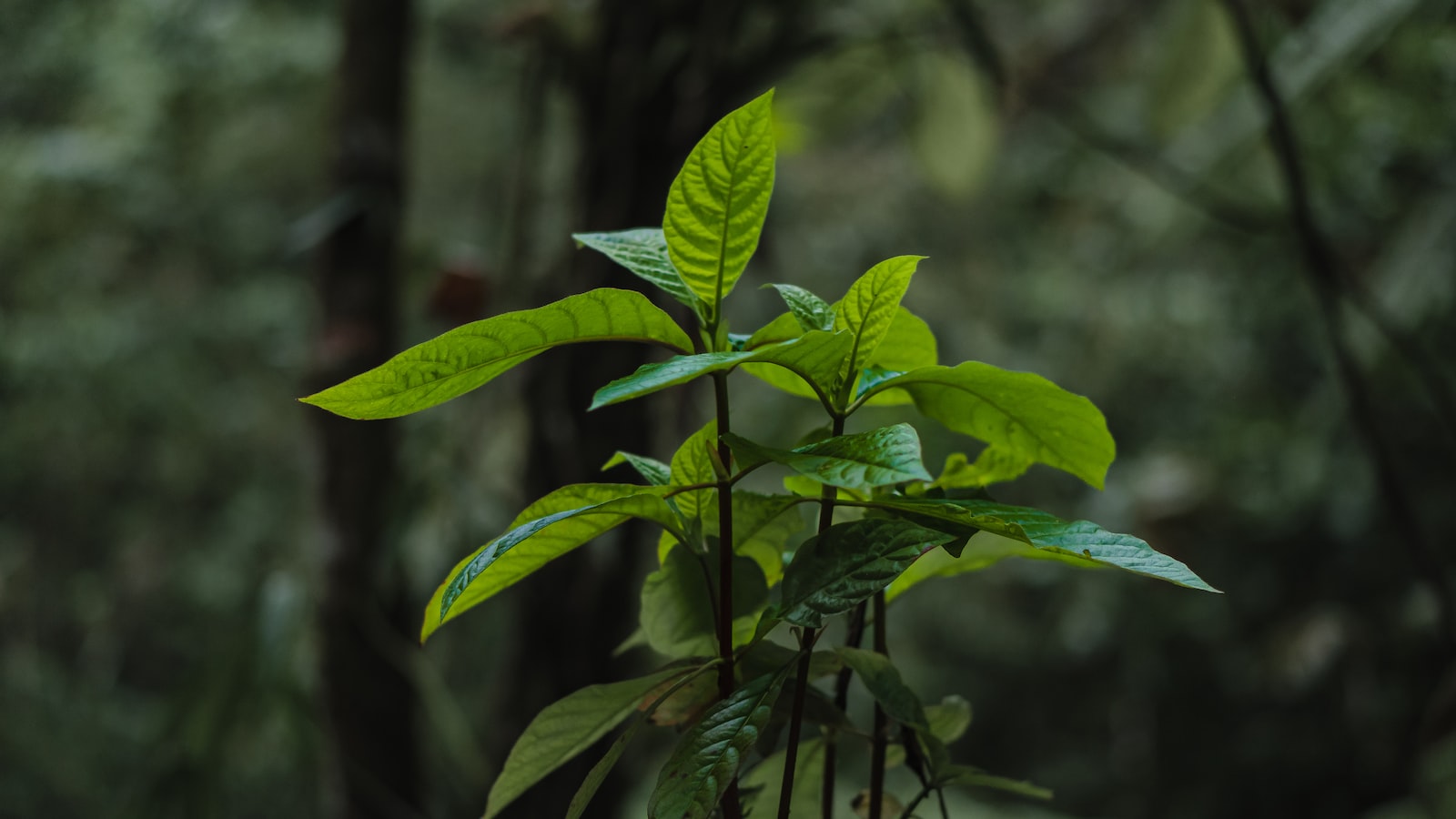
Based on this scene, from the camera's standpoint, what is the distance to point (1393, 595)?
194 centimetres

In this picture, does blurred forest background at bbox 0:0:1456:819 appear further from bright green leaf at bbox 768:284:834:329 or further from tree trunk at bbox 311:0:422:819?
bright green leaf at bbox 768:284:834:329

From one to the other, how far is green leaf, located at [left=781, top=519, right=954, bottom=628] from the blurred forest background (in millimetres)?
464

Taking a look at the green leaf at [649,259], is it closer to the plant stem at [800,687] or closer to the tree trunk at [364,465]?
the plant stem at [800,687]

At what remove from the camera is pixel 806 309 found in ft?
0.72

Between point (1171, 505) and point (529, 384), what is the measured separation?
129cm

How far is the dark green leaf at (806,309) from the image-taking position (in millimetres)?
218

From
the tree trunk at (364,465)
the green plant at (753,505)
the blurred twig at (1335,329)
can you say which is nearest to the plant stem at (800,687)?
the green plant at (753,505)

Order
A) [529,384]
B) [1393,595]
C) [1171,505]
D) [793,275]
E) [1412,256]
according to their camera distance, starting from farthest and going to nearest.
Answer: [793,275] → [1393,595] → [1171,505] → [1412,256] → [529,384]

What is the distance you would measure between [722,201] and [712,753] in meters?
0.11

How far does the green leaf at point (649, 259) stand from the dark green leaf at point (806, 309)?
2 centimetres

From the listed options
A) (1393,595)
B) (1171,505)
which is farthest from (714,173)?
(1393,595)

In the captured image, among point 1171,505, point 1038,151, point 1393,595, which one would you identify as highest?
point 1038,151

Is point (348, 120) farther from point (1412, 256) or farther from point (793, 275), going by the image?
point (793, 275)

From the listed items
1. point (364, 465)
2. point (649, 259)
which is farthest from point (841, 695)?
point (364, 465)
